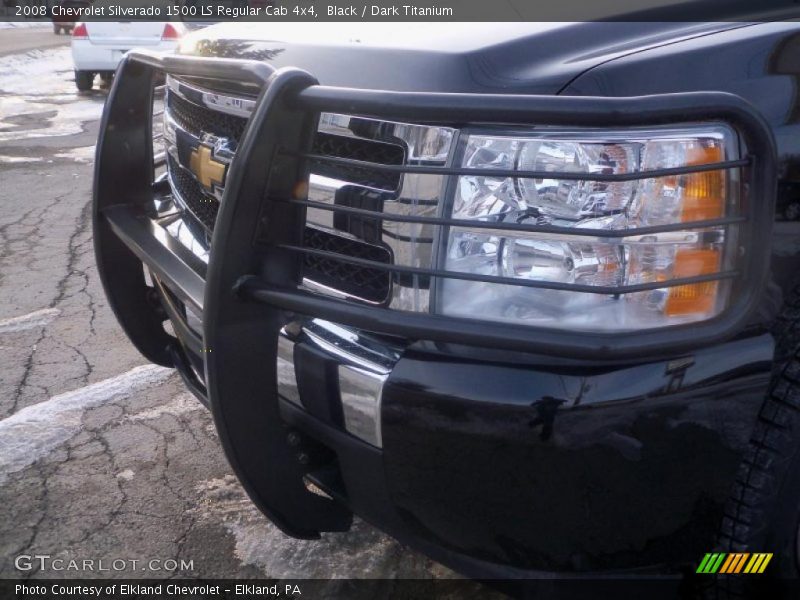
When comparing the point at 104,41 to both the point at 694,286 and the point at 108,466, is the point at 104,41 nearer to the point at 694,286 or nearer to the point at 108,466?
the point at 108,466

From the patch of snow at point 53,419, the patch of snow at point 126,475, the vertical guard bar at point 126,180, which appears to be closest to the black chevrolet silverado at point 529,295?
the vertical guard bar at point 126,180

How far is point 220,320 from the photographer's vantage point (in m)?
1.83

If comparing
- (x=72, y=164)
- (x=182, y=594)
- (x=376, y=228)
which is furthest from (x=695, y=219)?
(x=72, y=164)

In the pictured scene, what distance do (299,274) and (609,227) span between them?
0.66m

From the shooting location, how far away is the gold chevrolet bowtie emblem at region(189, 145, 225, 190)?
2.31 metres

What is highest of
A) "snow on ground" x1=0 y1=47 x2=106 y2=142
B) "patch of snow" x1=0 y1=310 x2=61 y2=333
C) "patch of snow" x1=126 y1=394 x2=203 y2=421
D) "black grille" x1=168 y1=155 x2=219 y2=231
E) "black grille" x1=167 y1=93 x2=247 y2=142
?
"black grille" x1=167 y1=93 x2=247 y2=142

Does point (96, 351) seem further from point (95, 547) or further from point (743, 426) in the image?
point (743, 426)

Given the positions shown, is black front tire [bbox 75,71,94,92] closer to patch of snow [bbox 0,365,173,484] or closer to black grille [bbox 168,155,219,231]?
patch of snow [bbox 0,365,173,484]

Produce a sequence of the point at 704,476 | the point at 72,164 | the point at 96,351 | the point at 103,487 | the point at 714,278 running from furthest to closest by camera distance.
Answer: the point at 72,164 < the point at 96,351 < the point at 103,487 < the point at 704,476 < the point at 714,278

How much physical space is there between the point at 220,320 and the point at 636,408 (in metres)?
0.85

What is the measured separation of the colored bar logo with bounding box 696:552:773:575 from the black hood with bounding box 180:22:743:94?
3.30 ft

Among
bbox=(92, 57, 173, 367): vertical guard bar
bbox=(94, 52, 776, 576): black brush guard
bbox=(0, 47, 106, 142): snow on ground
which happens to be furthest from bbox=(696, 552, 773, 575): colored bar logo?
bbox=(0, 47, 106, 142): snow on ground

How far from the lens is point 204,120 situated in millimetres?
2547

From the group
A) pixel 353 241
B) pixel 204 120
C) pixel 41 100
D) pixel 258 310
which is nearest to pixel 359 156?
pixel 353 241
